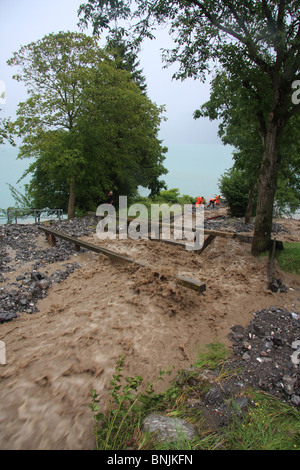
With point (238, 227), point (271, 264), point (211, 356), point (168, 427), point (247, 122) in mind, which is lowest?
point (211, 356)

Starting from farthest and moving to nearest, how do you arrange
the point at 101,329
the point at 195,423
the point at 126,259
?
the point at 126,259 < the point at 101,329 < the point at 195,423

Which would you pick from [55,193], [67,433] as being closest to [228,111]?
[67,433]

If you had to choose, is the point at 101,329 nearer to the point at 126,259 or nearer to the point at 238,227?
the point at 126,259


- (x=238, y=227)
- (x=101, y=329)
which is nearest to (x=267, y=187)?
(x=101, y=329)

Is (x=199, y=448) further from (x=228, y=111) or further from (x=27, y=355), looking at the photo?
(x=228, y=111)

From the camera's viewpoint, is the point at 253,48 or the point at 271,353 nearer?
the point at 271,353

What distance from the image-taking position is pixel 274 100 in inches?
289

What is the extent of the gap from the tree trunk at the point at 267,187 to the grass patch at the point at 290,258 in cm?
50

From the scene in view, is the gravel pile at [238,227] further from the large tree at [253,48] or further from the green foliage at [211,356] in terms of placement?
the green foliage at [211,356]

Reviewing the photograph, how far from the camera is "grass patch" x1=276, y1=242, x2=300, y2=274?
759cm

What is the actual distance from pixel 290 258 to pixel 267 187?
233cm

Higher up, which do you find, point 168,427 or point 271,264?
point 271,264

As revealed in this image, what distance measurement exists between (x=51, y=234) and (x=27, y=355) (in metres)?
7.13

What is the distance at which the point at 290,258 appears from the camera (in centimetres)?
792
